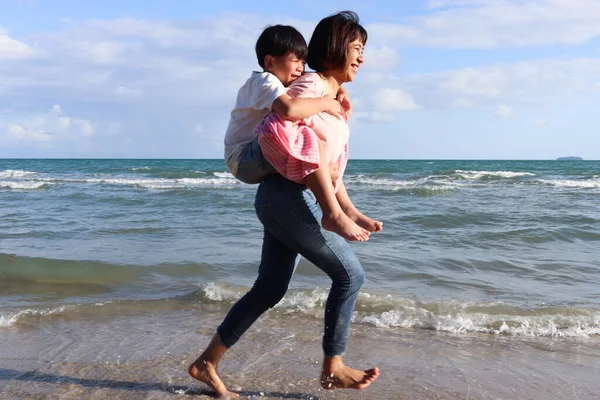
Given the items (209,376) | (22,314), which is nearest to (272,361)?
(209,376)

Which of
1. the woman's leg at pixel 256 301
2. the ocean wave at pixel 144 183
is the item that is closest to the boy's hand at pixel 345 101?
the woman's leg at pixel 256 301

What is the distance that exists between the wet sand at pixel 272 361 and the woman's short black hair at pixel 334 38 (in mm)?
1542

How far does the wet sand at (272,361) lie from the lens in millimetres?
2824

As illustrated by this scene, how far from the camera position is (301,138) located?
2268 millimetres

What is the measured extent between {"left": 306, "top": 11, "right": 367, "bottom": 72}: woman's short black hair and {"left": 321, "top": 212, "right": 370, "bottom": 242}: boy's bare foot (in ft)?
2.16

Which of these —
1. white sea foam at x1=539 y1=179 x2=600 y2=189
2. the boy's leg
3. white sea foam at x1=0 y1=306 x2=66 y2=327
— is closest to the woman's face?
the boy's leg

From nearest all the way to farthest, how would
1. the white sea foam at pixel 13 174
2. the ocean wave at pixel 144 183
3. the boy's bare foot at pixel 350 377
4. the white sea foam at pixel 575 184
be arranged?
the boy's bare foot at pixel 350 377 → the white sea foam at pixel 575 184 → the ocean wave at pixel 144 183 → the white sea foam at pixel 13 174

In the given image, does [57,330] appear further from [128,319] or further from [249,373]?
[249,373]

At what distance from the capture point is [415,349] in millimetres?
3572

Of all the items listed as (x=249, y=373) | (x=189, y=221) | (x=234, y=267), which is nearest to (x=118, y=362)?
(x=249, y=373)

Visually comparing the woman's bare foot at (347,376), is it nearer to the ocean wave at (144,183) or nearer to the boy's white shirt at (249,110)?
the boy's white shirt at (249,110)

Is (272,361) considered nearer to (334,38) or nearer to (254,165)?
(254,165)

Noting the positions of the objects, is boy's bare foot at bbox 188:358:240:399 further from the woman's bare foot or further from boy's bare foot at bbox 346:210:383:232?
boy's bare foot at bbox 346:210:383:232

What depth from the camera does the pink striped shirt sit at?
2229 millimetres
